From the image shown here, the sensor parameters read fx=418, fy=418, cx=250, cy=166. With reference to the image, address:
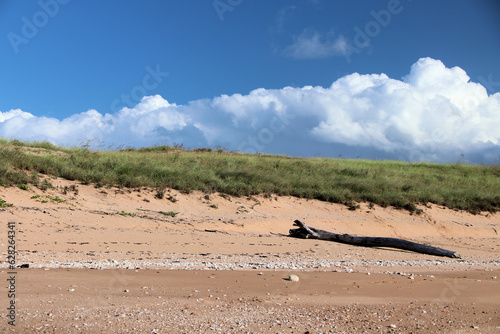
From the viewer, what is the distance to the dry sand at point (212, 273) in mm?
5297

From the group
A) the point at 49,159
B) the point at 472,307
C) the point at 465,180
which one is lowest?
the point at 472,307

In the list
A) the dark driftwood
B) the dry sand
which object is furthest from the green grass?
the dark driftwood

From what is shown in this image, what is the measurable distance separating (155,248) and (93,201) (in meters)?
5.23

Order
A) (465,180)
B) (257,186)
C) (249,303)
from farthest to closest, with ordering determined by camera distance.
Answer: (465,180) < (257,186) < (249,303)

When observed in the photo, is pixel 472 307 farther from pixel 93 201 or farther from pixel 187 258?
pixel 93 201

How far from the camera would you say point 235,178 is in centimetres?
1908

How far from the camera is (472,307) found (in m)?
6.24

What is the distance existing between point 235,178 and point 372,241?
26.2ft

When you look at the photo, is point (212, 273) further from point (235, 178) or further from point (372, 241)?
point (235, 178)

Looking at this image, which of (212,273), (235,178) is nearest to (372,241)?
(212,273)

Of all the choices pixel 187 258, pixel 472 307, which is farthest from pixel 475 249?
pixel 187 258

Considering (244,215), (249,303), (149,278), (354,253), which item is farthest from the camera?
(244,215)

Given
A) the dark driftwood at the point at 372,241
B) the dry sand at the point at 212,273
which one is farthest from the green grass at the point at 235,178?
the dark driftwood at the point at 372,241

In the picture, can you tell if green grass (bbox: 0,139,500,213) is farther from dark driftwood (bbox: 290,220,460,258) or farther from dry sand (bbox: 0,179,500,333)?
dark driftwood (bbox: 290,220,460,258)
